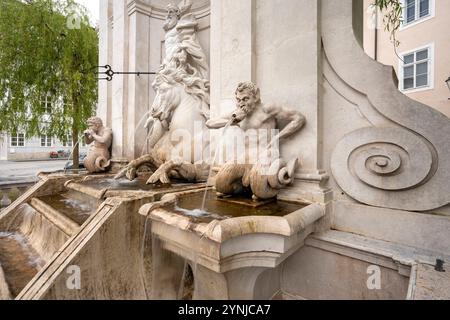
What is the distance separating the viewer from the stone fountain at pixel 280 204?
183cm

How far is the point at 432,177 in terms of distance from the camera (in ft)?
6.87

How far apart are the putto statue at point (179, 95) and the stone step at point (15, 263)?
6.42 feet

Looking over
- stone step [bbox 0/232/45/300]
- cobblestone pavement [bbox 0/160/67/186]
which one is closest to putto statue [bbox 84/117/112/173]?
stone step [bbox 0/232/45/300]

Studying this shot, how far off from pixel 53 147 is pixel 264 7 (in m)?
35.4

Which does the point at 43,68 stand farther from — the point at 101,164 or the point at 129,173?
the point at 129,173

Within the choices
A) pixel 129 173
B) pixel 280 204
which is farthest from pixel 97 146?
pixel 280 204

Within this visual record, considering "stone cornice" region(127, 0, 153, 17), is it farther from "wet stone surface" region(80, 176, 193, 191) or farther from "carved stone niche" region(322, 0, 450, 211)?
"carved stone niche" region(322, 0, 450, 211)

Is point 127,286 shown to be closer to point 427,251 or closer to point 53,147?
point 427,251

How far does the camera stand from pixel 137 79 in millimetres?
5789

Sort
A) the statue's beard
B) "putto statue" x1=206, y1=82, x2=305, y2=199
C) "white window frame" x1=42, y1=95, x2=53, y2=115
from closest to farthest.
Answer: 1. "putto statue" x1=206, y1=82, x2=305, y2=199
2. the statue's beard
3. "white window frame" x1=42, y1=95, x2=53, y2=115

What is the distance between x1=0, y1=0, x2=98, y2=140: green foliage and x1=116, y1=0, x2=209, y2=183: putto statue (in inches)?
145

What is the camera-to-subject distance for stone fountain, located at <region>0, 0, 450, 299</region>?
1.83 m

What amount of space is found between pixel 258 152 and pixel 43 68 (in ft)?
25.5

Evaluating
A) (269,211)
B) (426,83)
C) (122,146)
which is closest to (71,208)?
(269,211)
